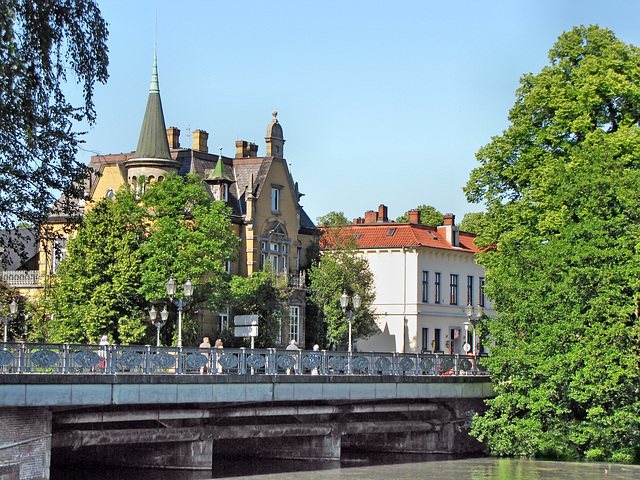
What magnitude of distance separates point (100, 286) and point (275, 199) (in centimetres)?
1610

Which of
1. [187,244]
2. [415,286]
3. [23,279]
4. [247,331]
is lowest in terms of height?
[247,331]

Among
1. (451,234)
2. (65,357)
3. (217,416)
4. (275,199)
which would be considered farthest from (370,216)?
(65,357)

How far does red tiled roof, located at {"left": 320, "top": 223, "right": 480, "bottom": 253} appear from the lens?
7475 centimetres

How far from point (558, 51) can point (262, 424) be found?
20.4 m

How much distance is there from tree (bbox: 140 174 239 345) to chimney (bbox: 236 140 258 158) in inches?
482

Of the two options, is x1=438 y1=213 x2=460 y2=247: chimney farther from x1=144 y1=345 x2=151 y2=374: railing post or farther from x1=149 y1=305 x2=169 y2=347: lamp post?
x1=144 y1=345 x2=151 y2=374: railing post

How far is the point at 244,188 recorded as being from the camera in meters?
65.5

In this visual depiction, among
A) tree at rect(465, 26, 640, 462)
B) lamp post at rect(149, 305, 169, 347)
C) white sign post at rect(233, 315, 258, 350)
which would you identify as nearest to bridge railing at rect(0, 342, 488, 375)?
white sign post at rect(233, 315, 258, 350)

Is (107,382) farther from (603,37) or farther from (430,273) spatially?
(430,273)

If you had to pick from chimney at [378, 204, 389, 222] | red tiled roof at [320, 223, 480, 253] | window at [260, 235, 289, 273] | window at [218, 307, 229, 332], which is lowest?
window at [218, 307, 229, 332]

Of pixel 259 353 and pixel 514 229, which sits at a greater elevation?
pixel 514 229

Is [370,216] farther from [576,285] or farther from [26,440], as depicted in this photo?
[26,440]

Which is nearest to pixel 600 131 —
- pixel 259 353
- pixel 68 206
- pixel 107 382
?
pixel 259 353

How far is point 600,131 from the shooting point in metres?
43.2
